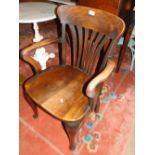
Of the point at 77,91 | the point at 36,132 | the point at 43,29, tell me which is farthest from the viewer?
the point at 43,29

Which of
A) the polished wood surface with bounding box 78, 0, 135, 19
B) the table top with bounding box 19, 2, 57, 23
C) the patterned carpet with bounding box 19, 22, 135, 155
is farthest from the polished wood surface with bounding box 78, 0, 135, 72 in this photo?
the patterned carpet with bounding box 19, 22, 135, 155

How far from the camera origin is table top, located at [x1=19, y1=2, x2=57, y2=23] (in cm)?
167

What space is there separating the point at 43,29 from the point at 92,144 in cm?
202

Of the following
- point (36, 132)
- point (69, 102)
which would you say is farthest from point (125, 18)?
point (36, 132)

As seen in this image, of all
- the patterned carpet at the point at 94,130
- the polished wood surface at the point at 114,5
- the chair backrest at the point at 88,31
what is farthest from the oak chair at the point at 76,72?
the polished wood surface at the point at 114,5

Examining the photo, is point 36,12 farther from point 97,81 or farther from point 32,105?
point 97,81

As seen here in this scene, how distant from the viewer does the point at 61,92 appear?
48.8 inches

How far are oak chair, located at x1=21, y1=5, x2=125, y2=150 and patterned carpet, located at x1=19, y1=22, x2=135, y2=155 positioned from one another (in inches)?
6.4

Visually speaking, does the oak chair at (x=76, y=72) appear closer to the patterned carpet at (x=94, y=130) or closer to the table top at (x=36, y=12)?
the patterned carpet at (x=94, y=130)

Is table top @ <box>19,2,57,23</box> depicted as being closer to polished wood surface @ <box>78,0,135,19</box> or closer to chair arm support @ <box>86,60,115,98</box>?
polished wood surface @ <box>78,0,135,19</box>

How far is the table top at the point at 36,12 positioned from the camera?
1670 millimetres
